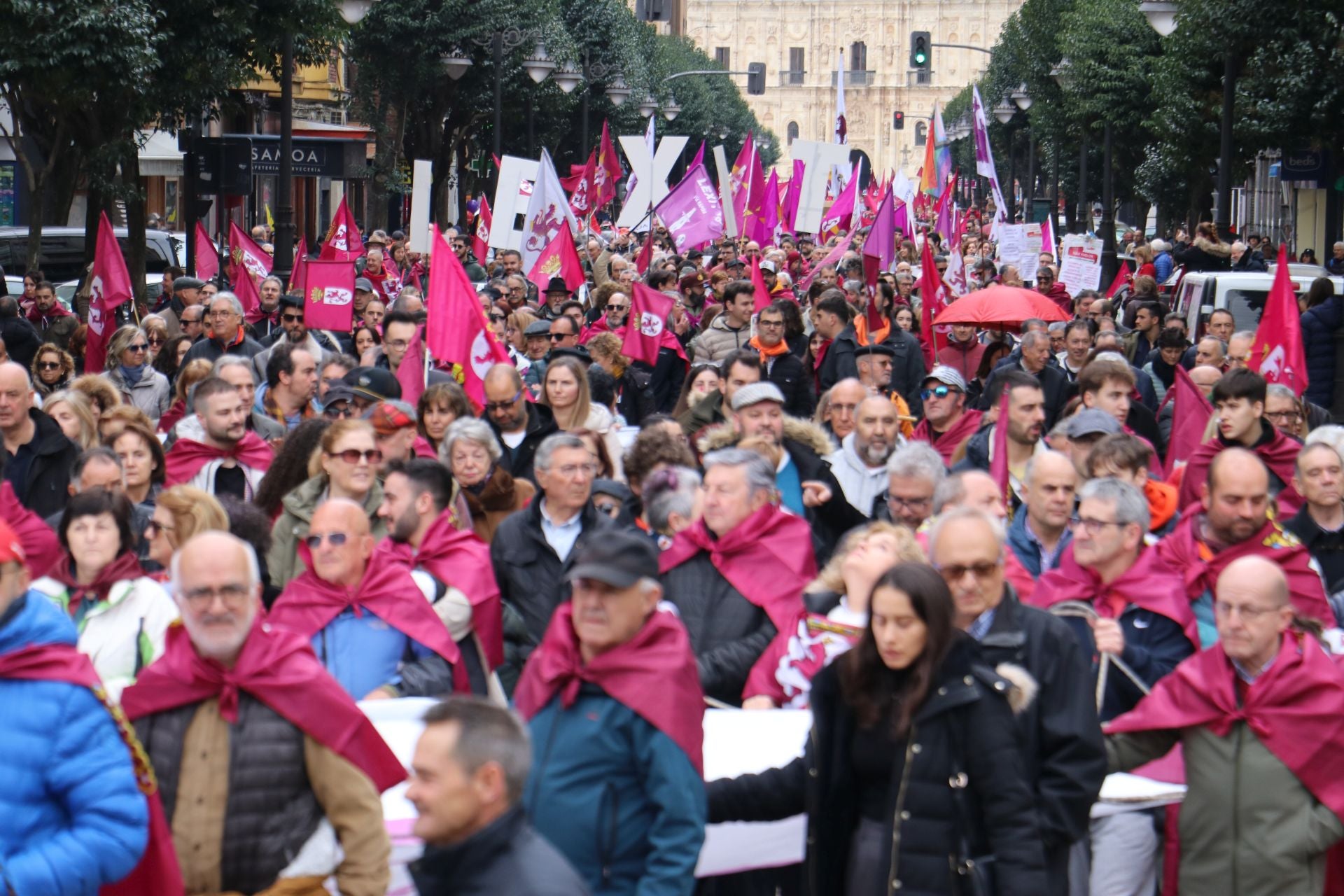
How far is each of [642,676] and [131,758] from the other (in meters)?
1.09

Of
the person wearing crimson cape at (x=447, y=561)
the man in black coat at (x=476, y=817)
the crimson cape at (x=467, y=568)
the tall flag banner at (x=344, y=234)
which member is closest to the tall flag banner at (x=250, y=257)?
the tall flag banner at (x=344, y=234)

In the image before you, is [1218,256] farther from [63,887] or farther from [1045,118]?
[63,887]

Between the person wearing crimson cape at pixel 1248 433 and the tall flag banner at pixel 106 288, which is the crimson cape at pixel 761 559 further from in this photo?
the tall flag banner at pixel 106 288

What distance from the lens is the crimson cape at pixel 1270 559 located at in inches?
247

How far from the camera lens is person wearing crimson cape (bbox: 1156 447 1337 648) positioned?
6270 millimetres

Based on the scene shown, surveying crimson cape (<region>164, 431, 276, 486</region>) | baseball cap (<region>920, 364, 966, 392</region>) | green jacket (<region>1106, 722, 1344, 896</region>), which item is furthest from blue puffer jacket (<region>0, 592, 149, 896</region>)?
baseball cap (<region>920, 364, 966, 392</region>)

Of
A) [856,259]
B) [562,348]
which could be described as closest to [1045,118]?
[856,259]

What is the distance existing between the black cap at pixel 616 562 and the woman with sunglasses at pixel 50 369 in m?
7.90

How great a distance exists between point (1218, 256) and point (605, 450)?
59.2 ft

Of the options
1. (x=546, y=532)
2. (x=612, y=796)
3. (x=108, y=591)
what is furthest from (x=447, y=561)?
(x=612, y=796)

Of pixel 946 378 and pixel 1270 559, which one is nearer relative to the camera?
pixel 1270 559

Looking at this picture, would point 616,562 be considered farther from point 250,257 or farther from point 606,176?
point 606,176

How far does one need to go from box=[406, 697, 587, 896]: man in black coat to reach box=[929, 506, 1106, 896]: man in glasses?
4.33 ft

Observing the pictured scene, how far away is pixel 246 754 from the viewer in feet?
14.4
